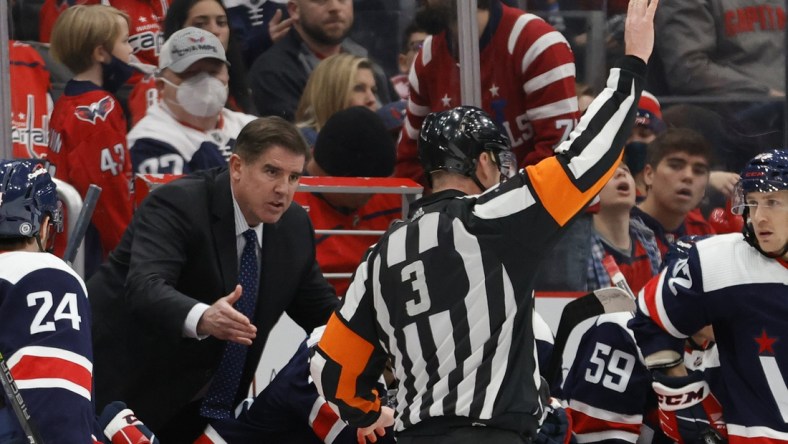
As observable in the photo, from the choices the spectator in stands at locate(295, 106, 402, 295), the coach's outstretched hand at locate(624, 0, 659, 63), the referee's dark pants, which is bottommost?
the referee's dark pants

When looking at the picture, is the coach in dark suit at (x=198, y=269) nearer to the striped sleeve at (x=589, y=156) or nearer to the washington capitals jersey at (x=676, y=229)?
the striped sleeve at (x=589, y=156)

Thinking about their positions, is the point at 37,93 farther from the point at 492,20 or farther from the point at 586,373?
the point at 586,373

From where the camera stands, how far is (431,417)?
2680mm

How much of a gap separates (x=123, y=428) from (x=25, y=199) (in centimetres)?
65

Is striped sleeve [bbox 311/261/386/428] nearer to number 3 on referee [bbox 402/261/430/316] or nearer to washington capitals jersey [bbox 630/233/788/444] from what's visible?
number 3 on referee [bbox 402/261/430/316]

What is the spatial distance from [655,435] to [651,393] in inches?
4.9

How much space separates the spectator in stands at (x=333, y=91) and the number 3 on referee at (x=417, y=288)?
173cm

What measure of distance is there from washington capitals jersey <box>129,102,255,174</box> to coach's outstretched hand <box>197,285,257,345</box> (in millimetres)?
1122

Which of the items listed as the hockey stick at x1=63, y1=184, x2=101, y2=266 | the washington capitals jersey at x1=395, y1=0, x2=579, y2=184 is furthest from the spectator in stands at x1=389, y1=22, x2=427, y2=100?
the hockey stick at x1=63, y1=184, x2=101, y2=266

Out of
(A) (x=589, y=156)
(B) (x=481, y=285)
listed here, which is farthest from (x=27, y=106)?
(A) (x=589, y=156)

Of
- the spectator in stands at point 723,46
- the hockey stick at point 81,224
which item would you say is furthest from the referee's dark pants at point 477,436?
the spectator in stands at point 723,46

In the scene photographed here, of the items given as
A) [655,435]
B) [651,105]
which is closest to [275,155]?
[655,435]

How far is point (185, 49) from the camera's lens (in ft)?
13.8

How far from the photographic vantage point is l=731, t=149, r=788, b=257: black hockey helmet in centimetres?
329
